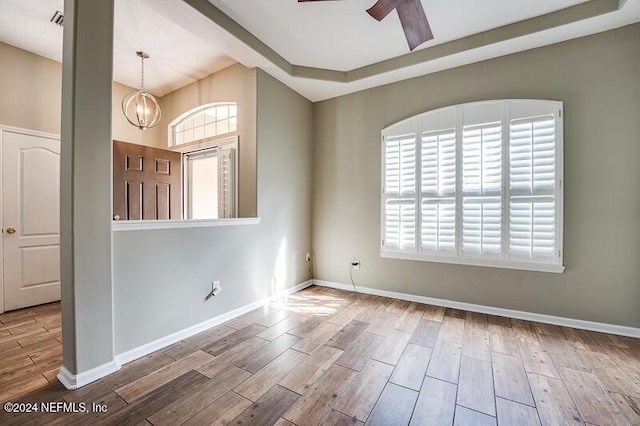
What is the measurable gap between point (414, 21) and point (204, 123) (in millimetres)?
3113

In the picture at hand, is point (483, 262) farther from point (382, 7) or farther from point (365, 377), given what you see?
point (382, 7)

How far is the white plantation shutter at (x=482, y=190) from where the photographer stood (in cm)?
295

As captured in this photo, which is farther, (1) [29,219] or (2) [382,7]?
(1) [29,219]

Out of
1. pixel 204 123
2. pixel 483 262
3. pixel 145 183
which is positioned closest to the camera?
pixel 483 262

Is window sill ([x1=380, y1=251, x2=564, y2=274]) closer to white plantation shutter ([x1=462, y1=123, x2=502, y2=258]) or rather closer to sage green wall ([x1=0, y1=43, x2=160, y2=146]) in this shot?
white plantation shutter ([x1=462, y1=123, x2=502, y2=258])

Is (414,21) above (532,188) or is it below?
above

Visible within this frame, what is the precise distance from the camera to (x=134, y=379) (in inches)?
75.0

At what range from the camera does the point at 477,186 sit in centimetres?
305

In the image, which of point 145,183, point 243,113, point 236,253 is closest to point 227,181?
point 243,113

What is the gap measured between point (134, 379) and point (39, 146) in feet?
11.0

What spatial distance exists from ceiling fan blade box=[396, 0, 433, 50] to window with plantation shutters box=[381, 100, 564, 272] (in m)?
1.12

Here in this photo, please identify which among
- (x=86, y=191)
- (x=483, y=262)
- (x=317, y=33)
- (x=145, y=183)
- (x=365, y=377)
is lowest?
(x=365, y=377)

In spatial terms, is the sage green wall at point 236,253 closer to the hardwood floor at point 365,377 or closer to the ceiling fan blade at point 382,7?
the hardwood floor at point 365,377

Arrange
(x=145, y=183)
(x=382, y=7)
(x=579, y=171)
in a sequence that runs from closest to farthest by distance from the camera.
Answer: (x=382, y=7)
(x=579, y=171)
(x=145, y=183)
